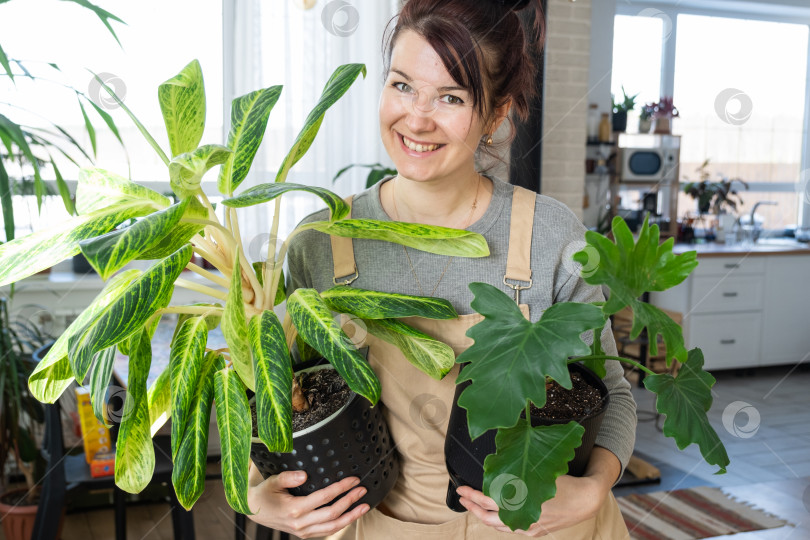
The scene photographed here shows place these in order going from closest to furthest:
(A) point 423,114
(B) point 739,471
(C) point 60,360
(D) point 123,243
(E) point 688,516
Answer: (D) point 123,243 < (C) point 60,360 < (A) point 423,114 < (E) point 688,516 < (B) point 739,471

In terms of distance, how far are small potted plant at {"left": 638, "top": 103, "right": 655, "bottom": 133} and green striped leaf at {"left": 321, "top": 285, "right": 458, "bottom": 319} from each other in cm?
342

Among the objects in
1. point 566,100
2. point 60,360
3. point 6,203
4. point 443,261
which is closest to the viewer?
point 60,360

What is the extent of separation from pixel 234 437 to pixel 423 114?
1.53 feet

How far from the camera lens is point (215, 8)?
295cm

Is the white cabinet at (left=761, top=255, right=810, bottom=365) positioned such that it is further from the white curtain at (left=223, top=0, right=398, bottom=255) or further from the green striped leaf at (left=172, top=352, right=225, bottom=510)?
the green striped leaf at (left=172, top=352, right=225, bottom=510)

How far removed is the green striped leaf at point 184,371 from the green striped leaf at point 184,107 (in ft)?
0.68

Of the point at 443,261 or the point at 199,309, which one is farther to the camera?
the point at 443,261

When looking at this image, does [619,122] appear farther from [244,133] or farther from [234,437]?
[234,437]

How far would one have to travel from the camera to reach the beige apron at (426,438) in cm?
95

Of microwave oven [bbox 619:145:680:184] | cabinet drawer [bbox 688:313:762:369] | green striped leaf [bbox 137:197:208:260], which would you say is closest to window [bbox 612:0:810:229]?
microwave oven [bbox 619:145:680:184]

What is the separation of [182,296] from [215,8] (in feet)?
3.95

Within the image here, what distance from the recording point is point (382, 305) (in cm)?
80

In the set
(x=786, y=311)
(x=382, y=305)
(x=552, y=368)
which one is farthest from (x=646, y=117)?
Result: (x=552, y=368)

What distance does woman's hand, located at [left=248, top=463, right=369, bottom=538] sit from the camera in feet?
2.73
